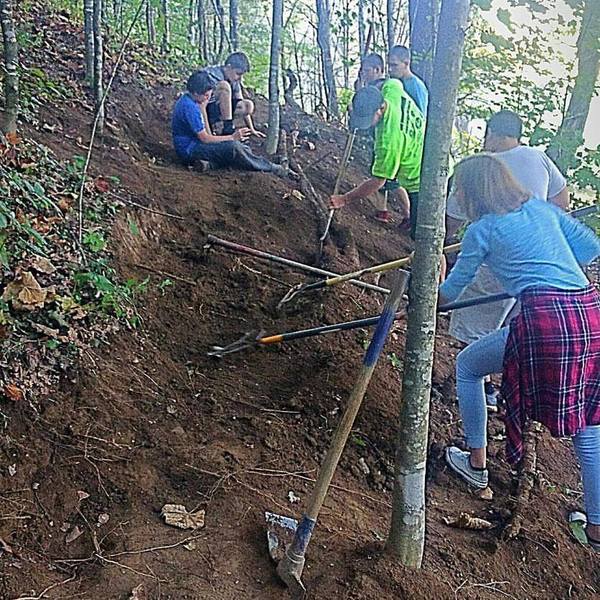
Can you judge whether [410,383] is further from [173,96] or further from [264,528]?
[173,96]

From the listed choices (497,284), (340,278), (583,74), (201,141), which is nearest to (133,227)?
(340,278)

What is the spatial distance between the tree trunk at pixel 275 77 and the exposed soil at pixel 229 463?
7.45 feet

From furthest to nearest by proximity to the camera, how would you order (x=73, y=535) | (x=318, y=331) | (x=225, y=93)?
(x=225, y=93) < (x=318, y=331) < (x=73, y=535)

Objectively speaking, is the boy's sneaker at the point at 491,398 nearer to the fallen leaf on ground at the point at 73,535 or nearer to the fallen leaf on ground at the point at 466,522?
the fallen leaf on ground at the point at 466,522

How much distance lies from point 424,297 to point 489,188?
83cm

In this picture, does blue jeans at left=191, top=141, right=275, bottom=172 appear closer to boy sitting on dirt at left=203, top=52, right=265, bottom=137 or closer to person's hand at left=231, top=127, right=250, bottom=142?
person's hand at left=231, top=127, right=250, bottom=142

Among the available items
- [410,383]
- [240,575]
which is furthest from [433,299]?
[240,575]

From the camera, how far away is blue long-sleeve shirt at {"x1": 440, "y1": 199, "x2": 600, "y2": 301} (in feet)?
A: 9.25

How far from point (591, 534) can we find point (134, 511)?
216cm

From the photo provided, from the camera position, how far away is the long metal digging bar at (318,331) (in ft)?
11.5

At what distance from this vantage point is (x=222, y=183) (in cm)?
656

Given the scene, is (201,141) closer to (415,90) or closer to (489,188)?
(415,90)

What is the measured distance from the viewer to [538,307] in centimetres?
279

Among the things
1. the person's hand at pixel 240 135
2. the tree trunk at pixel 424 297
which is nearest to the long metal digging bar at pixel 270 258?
the person's hand at pixel 240 135
